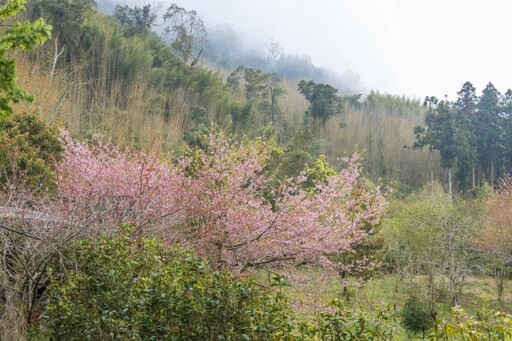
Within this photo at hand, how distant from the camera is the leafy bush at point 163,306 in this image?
101 inches

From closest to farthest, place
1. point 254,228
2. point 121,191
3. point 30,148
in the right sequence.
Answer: point 254,228 → point 121,191 → point 30,148

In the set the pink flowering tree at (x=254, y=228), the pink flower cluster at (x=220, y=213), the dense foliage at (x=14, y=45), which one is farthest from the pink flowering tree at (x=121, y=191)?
the dense foliage at (x=14, y=45)

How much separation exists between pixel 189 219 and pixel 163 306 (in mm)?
3250

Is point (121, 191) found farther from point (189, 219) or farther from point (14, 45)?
point (14, 45)

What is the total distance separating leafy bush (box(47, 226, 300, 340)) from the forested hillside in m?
0.01

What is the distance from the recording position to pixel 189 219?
19.4ft

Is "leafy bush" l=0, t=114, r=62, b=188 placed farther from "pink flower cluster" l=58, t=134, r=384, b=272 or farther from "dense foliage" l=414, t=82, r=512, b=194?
"dense foliage" l=414, t=82, r=512, b=194

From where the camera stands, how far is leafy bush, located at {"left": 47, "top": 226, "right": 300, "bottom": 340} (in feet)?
8.40

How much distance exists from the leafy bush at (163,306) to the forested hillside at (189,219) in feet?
0.04

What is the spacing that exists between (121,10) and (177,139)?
16012mm

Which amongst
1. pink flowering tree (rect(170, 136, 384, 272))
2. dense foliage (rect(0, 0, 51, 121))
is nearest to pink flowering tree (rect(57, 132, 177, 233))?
pink flowering tree (rect(170, 136, 384, 272))

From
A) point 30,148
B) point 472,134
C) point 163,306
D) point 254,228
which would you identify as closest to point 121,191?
point 254,228

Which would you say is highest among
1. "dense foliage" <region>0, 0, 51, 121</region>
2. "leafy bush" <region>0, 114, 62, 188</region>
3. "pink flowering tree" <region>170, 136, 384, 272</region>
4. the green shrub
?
"dense foliage" <region>0, 0, 51, 121</region>

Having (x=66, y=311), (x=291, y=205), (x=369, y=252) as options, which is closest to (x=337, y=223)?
(x=291, y=205)
